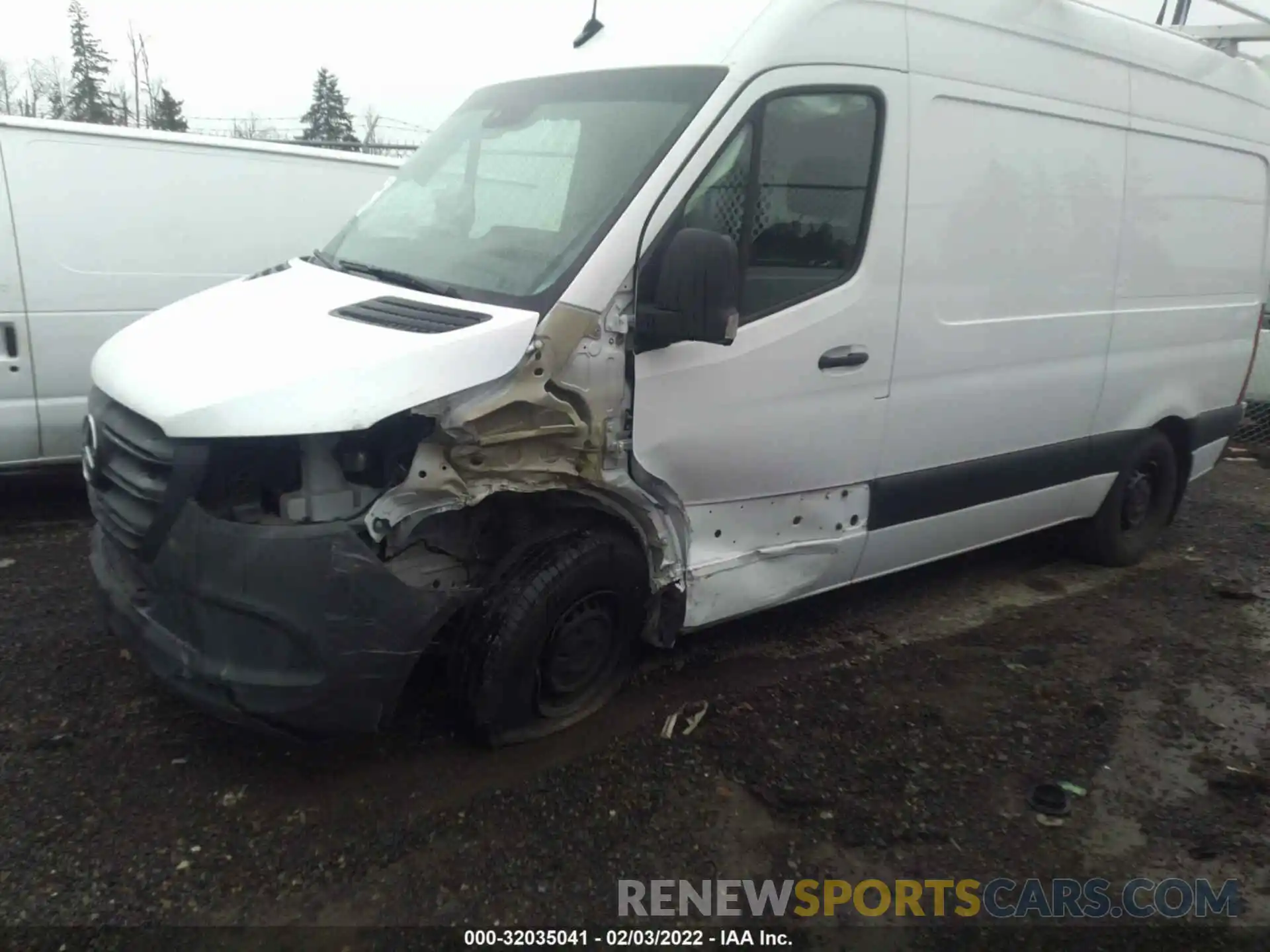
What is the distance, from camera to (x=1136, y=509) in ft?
18.6

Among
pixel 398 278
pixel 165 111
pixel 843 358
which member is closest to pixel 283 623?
pixel 398 278

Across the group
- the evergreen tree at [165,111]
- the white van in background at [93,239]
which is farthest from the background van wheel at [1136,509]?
→ the evergreen tree at [165,111]

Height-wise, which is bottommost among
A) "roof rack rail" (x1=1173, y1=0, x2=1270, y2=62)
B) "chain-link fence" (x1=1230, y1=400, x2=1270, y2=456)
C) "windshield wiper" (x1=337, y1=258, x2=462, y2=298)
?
"chain-link fence" (x1=1230, y1=400, x2=1270, y2=456)

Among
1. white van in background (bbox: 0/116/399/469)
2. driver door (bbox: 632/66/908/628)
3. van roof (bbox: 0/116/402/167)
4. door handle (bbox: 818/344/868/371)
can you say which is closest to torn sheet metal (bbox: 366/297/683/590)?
driver door (bbox: 632/66/908/628)

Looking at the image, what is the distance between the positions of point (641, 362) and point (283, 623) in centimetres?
135

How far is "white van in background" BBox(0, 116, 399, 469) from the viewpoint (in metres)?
5.00

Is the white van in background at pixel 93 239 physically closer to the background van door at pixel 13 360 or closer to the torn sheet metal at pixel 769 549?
the background van door at pixel 13 360

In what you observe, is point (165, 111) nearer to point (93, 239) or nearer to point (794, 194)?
point (93, 239)

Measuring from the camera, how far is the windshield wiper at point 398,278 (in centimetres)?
330

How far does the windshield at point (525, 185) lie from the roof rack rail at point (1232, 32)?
11.4 feet

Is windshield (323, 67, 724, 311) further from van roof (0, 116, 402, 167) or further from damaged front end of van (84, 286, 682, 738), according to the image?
van roof (0, 116, 402, 167)

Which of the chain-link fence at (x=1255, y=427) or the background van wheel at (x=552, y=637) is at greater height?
the background van wheel at (x=552, y=637)

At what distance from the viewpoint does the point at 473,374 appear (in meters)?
2.88

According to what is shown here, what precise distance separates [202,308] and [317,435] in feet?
3.30
